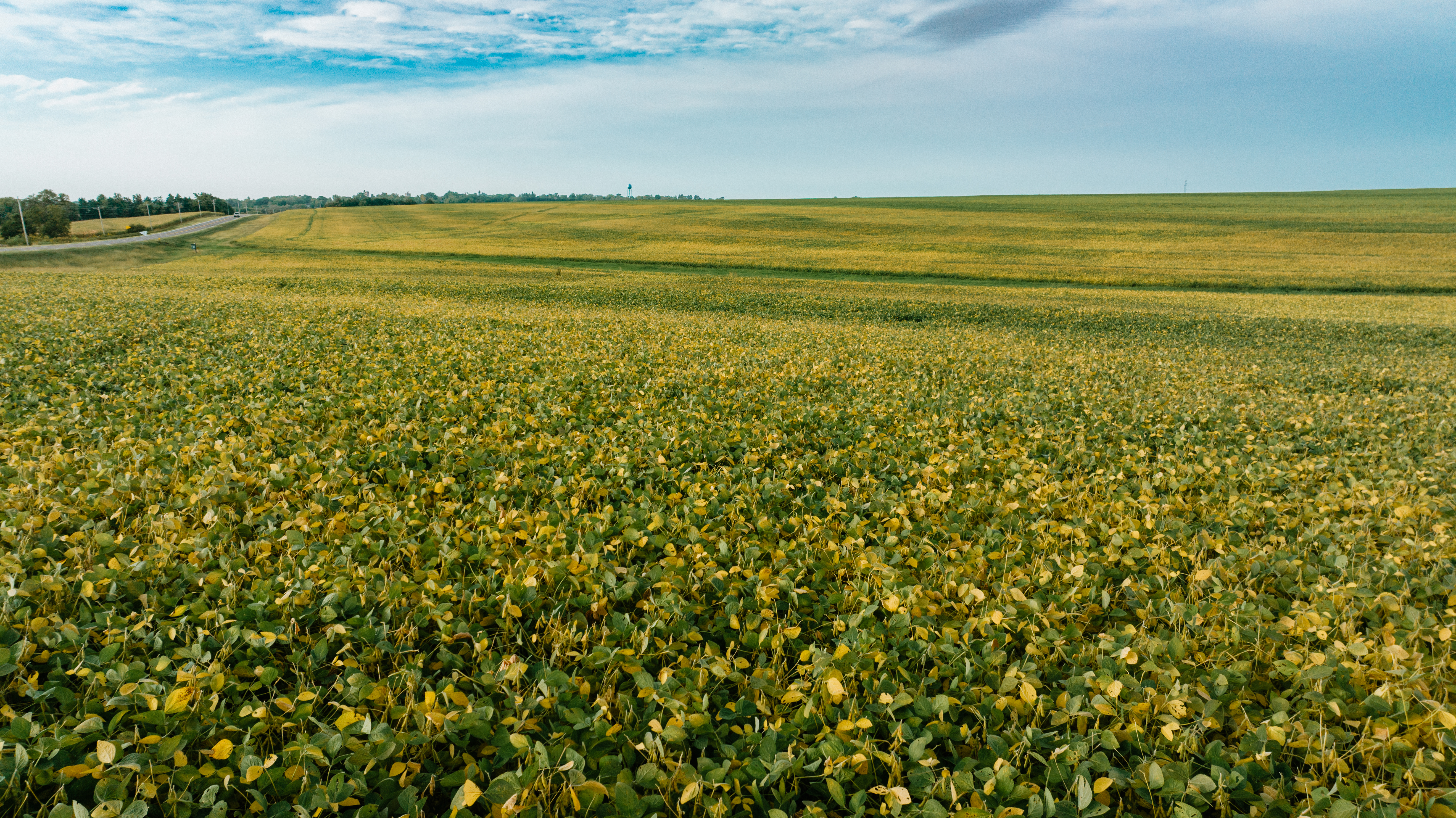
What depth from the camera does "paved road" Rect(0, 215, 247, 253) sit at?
5000cm

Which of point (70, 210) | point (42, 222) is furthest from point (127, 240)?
point (70, 210)

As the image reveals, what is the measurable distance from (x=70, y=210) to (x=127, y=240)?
3128 inches

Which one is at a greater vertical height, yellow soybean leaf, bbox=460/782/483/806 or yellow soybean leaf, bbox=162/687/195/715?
yellow soybean leaf, bbox=162/687/195/715

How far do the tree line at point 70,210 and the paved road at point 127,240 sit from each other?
9.84 metres

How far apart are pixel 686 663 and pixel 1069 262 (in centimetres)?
5658

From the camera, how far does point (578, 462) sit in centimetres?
700

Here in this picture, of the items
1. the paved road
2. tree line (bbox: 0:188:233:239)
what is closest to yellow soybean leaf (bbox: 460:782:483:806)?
the paved road

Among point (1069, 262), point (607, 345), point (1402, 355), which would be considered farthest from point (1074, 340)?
point (1069, 262)

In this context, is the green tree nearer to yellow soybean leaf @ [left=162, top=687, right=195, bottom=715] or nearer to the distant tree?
the distant tree

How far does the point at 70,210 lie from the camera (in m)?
116

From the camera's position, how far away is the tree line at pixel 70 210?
78562mm

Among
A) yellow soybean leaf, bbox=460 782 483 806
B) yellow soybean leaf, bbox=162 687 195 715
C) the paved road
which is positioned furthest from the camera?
the paved road

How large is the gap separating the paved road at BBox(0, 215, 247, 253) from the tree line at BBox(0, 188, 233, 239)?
32.3 ft

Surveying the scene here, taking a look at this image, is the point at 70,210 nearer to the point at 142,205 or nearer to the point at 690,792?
the point at 142,205
